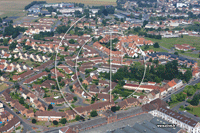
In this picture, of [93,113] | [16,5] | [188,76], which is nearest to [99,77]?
[93,113]

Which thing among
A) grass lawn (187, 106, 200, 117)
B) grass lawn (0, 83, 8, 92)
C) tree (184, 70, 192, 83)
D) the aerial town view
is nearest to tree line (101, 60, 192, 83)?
tree (184, 70, 192, 83)

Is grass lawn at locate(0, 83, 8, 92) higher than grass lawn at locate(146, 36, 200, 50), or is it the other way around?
grass lawn at locate(146, 36, 200, 50)

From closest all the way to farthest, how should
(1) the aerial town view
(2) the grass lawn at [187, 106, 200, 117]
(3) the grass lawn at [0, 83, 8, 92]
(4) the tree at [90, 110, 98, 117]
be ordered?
(1) the aerial town view → (4) the tree at [90, 110, 98, 117] → (2) the grass lawn at [187, 106, 200, 117] → (3) the grass lawn at [0, 83, 8, 92]

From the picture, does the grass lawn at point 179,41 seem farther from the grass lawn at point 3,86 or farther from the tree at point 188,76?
the grass lawn at point 3,86

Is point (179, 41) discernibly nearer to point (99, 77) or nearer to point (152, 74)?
point (152, 74)

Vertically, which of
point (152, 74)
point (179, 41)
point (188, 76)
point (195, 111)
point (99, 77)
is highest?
point (179, 41)

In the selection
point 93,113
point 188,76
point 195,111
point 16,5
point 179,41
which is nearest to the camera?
point 93,113

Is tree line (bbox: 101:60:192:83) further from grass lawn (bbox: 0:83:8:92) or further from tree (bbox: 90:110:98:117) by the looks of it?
grass lawn (bbox: 0:83:8:92)

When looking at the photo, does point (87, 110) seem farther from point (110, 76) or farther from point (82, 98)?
point (110, 76)
